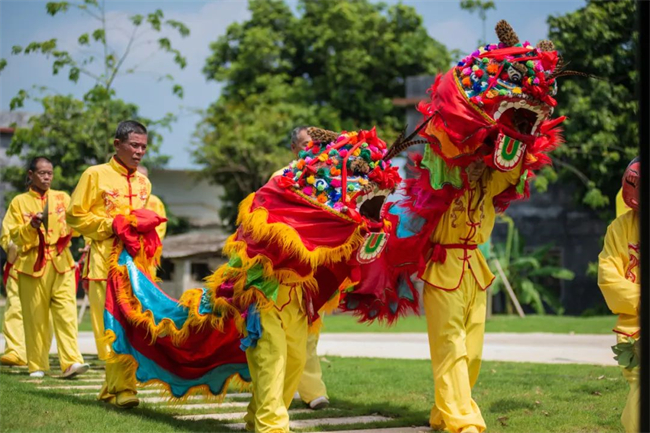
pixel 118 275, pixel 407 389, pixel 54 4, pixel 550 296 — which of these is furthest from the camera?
pixel 550 296

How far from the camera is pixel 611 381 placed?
8.51 m

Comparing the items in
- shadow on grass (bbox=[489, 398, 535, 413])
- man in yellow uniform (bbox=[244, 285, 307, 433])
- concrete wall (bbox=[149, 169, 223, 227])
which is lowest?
shadow on grass (bbox=[489, 398, 535, 413])

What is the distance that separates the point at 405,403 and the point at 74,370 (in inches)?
128

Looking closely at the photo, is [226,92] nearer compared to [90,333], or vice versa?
[90,333]

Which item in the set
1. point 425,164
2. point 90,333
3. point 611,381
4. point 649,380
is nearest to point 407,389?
point 611,381

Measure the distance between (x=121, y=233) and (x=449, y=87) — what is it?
114 inches

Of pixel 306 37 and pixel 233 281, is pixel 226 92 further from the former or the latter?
pixel 233 281

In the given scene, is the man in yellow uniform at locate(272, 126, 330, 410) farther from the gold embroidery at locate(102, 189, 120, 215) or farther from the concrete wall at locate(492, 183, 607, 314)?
the concrete wall at locate(492, 183, 607, 314)

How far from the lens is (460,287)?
653cm

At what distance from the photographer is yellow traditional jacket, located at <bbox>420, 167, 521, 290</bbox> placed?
659 centimetres

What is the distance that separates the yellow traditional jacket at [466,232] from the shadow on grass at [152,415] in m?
1.93

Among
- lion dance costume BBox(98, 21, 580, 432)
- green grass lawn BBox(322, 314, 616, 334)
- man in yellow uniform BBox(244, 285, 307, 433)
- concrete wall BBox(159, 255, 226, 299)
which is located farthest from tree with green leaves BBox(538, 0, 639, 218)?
man in yellow uniform BBox(244, 285, 307, 433)

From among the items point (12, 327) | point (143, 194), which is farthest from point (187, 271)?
point (143, 194)

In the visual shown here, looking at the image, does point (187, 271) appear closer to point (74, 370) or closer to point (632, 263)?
point (74, 370)
